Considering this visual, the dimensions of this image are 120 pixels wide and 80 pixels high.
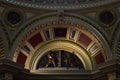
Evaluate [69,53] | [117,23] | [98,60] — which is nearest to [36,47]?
[69,53]

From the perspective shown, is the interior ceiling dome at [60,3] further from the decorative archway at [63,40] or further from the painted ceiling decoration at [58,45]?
the painted ceiling decoration at [58,45]

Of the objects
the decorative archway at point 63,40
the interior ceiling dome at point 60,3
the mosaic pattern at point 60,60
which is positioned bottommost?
the mosaic pattern at point 60,60

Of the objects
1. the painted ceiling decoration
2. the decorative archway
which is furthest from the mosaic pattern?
the decorative archway

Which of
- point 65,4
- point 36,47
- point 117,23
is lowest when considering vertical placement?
point 36,47

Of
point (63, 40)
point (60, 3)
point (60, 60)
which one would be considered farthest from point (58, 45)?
point (60, 3)

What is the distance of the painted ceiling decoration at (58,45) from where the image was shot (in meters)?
24.9

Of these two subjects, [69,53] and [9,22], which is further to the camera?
[69,53]

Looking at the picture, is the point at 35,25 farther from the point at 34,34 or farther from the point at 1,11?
the point at 1,11

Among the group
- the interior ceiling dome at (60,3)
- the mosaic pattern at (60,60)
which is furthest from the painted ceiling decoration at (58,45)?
the interior ceiling dome at (60,3)

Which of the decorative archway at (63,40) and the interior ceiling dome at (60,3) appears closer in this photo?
the interior ceiling dome at (60,3)

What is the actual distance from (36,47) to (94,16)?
5768 millimetres

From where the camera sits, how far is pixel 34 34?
25.2 meters

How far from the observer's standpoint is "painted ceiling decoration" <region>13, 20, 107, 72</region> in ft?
81.7

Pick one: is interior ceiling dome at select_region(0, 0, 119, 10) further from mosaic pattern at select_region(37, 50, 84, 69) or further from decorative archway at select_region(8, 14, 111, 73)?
mosaic pattern at select_region(37, 50, 84, 69)
